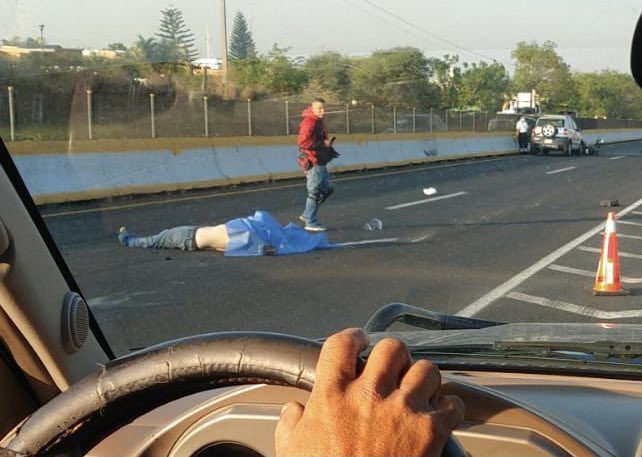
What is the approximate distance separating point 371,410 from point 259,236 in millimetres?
5927

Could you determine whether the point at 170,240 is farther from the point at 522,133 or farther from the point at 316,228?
the point at 522,133

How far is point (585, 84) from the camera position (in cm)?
417

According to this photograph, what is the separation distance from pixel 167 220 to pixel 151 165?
0.54m

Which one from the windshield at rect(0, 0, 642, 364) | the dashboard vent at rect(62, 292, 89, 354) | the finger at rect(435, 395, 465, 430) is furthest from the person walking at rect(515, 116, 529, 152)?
the finger at rect(435, 395, 465, 430)

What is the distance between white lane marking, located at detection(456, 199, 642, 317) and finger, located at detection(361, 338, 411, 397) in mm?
4088

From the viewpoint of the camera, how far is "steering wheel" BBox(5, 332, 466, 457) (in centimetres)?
172

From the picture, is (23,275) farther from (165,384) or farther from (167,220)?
(167,220)

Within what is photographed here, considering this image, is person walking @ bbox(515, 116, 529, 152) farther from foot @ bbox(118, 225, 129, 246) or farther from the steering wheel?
the steering wheel

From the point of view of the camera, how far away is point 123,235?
5938 mm

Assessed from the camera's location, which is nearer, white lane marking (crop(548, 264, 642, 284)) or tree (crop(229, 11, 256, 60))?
tree (crop(229, 11, 256, 60))

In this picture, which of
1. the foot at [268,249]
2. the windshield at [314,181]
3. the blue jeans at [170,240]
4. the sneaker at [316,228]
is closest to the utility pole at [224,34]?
the windshield at [314,181]

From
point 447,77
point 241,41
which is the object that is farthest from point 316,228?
point 241,41

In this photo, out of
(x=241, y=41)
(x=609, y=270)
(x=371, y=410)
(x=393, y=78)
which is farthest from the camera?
(x=609, y=270)

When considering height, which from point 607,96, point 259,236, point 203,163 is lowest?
point 259,236
